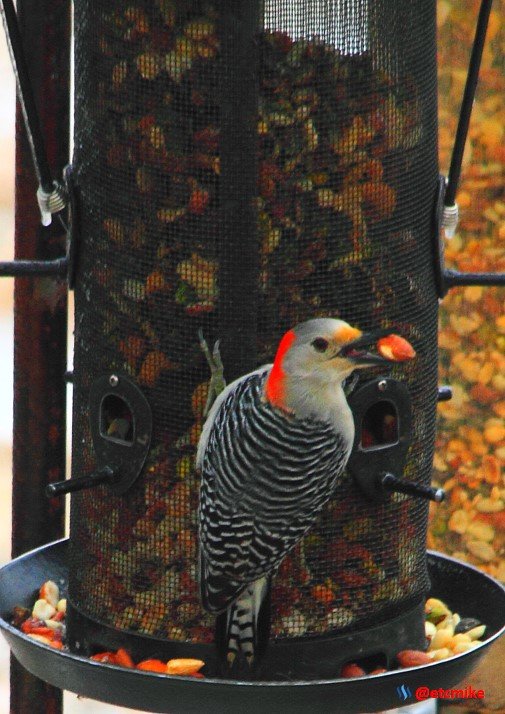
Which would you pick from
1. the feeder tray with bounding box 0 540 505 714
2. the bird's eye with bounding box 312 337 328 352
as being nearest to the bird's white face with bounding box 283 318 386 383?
the bird's eye with bounding box 312 337 328 352

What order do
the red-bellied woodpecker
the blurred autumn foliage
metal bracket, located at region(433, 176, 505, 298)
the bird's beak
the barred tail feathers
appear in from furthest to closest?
the blurred autumn foliage < metal bracket, located at region(433, 176, 505, 298) < the barred tail feathers < the red-bellied woodpecker < the bird's beak

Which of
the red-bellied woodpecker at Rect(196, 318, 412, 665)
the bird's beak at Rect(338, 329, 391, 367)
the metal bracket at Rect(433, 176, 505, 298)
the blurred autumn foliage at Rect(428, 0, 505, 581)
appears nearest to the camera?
the bird's beak at Rect(338, 329, 391, 367)

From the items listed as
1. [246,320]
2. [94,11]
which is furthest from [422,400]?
[94,11]

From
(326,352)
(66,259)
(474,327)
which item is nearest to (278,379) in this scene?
(326,352)

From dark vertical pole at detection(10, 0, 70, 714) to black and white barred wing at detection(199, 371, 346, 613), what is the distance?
58 cm

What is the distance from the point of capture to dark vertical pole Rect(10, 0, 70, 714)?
12.1 feet

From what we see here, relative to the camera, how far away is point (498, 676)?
467cm

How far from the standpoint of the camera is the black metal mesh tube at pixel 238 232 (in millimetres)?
3352

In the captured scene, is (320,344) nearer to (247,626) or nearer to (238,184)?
(238,184)

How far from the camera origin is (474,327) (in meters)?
4.63

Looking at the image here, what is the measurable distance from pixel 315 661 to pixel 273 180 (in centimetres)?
104

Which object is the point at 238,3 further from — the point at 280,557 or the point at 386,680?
the point at 386,680

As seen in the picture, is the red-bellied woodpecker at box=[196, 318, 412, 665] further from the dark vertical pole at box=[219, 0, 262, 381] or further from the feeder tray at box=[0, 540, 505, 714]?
the feeder tray at box=[0, 540, 505, 714]

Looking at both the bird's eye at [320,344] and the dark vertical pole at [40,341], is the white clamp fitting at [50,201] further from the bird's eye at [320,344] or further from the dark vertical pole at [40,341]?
the bird's eye at [320,344]
